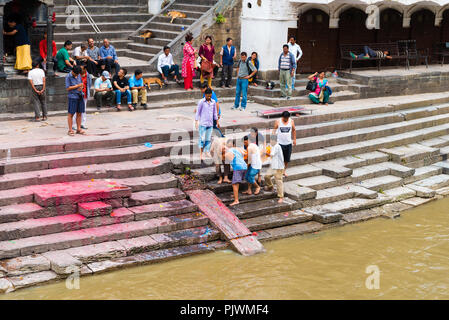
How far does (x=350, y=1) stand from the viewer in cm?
1959

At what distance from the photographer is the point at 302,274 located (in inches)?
414

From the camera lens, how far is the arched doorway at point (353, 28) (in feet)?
67.7

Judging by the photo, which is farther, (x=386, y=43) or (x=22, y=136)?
(x=386, y=43)

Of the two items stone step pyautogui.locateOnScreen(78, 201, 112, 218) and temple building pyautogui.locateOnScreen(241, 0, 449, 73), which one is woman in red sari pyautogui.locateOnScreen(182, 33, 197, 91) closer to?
temple building pyautogui.locateOnScreen(241, 0, 449, 73)

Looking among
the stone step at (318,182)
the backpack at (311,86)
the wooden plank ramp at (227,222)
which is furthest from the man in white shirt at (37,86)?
the backpack at (311,86)

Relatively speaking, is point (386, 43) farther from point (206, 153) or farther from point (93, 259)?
point (93, 259)

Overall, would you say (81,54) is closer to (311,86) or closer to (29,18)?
(29,18)

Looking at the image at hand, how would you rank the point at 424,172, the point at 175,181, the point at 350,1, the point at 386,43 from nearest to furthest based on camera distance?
the point at 175,181 < the point at 424,172 < the point at 350,1 < the point at 386,43

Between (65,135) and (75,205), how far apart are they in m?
2.92

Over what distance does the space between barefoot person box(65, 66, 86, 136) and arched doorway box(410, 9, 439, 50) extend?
44.4 ft

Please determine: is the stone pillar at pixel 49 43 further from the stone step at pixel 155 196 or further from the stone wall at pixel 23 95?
the stone step at pixel 155 196

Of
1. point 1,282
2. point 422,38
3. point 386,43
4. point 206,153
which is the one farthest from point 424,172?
point 1,282

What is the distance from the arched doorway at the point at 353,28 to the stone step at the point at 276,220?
962 cm

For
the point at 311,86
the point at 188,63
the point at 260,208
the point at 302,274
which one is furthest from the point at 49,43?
the point at 302,274
